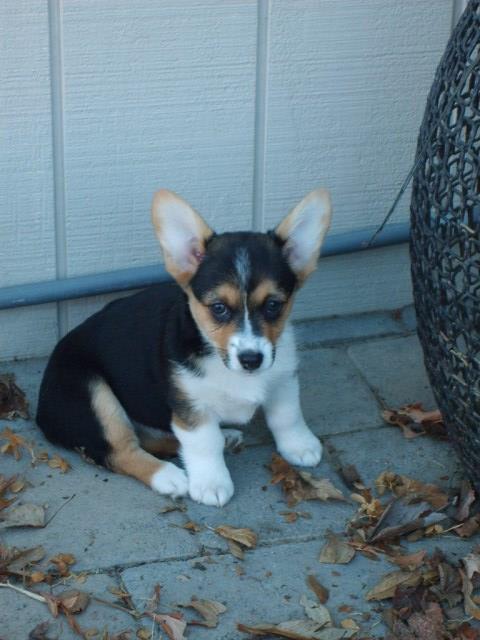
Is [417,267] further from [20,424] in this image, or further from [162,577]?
[20,424]

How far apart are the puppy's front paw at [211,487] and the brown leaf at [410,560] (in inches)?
25.3

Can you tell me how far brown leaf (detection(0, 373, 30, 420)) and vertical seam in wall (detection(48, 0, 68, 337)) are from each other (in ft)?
1.49

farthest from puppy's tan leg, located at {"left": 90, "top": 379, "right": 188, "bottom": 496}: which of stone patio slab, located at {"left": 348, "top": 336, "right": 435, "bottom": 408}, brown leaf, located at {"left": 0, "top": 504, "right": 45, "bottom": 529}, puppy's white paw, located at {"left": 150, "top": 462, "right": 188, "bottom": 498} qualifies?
stone patio slab, located at {"left": 348, "top": 336, "right": 435, "bottom": 408}

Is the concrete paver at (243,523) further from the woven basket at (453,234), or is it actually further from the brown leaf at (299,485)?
the woven basket at (453,234)

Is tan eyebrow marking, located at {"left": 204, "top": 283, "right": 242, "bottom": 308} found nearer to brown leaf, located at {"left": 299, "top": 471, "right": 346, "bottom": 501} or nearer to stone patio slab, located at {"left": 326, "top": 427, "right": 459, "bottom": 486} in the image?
brown leaf, located at {"left": 299, "top": 471, "right": 346, "bottom": 501}

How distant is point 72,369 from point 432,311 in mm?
1417

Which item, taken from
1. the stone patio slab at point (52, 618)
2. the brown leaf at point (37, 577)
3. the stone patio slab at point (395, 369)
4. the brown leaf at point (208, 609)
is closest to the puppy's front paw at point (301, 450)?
the stone patio slab at point (395, 369)

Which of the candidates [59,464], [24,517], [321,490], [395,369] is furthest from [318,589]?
[395,369]

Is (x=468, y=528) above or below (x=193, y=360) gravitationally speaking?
below

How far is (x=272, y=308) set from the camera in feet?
13.4

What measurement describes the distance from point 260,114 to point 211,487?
176 centimetres

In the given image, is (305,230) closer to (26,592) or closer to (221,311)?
(221,311)

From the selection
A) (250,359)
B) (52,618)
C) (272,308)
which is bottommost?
(52,618)

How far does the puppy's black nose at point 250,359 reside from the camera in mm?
3934
